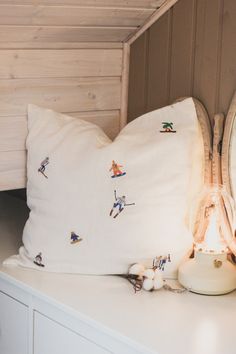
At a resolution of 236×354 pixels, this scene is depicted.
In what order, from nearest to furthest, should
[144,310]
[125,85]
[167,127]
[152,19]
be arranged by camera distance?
[144,310]
[167,127]
[152,19]
[125,85]

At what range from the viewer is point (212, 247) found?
6.37 feet

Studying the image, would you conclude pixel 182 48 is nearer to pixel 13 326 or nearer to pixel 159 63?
pixel 159 63

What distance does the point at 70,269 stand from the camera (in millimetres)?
2016

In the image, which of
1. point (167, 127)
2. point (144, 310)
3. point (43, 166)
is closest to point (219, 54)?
point (167, 127)

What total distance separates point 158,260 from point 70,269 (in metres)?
0.26

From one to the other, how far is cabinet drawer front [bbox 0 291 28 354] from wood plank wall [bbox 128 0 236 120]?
758 millimetres

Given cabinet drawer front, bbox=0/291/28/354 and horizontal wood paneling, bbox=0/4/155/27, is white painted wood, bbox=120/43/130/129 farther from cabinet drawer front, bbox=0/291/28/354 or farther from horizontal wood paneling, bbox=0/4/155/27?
cabinet drawer front, bbox=0/291/28/354

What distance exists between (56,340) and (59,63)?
2.76 feet

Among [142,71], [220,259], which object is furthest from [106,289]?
[142,71]

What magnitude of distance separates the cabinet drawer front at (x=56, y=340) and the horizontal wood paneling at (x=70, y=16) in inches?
32.0

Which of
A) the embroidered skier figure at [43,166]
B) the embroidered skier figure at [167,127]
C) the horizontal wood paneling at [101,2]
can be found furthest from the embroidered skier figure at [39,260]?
the horizontal wood paneling at [101,2]

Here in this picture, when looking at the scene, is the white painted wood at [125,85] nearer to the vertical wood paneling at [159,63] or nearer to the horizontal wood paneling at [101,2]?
the vertical wood paneling at [159,63]

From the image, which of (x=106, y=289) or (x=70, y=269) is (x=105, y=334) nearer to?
(x=106, y=289)

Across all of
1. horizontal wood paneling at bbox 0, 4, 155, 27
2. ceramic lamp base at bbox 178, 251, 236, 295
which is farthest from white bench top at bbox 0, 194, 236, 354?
horizontal wood paneling at bbox 0, 4, 155, 27
